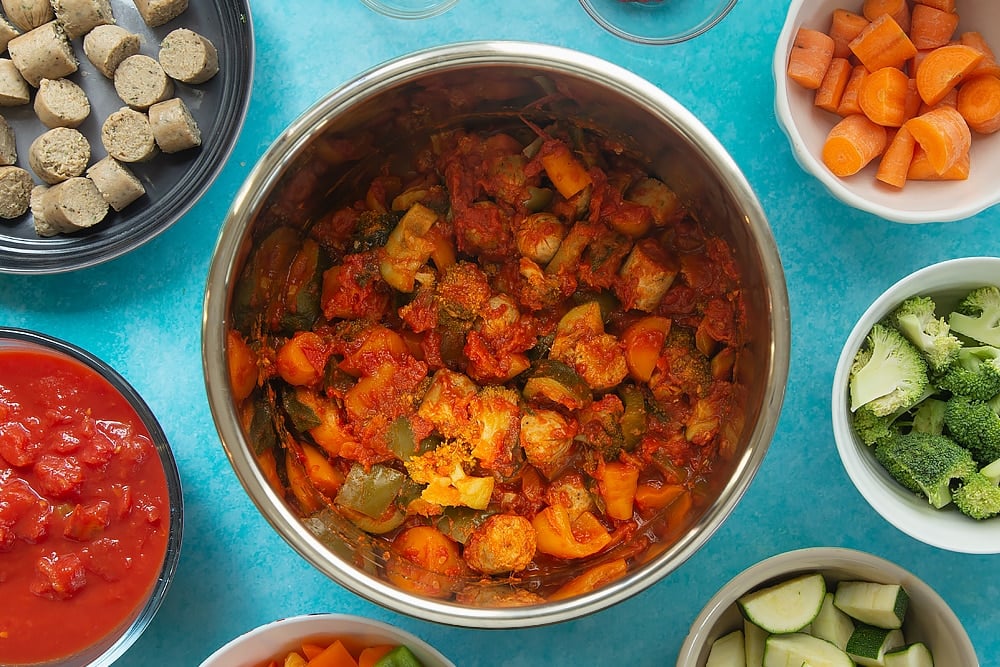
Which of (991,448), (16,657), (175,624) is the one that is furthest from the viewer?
(175,624)

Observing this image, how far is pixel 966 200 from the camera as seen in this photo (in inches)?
80.3

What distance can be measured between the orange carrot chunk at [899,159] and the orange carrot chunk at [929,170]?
20 mm

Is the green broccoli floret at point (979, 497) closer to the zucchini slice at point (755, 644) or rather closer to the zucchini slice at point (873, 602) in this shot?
the zucchini slice at point (873, 602)

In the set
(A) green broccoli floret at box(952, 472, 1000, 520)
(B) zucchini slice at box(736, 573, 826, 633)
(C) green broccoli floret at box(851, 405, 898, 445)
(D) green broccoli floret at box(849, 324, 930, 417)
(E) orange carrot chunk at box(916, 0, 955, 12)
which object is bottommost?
(B) zucchini slice at box(736, 573, 826, 633)

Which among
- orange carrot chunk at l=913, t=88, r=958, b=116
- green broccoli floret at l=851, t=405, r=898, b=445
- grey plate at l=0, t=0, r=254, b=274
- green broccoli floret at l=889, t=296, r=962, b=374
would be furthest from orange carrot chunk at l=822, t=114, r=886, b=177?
grey plate at l=0, t=0, r=254, b=274

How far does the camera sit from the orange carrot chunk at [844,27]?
2.09 metres

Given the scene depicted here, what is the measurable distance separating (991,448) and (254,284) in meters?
1.69

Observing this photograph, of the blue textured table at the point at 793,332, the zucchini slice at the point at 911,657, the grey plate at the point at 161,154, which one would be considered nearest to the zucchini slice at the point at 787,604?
the blue textured table at the point at 793,332

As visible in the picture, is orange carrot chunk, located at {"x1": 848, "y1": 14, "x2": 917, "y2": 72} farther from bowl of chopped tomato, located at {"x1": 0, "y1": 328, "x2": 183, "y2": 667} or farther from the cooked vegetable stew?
bowl of chopped tomato, located at {"x1": 0, "y1": 328, "x2": 183, "y2": 667}

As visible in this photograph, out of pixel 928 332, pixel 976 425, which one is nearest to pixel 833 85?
pixel 928 332

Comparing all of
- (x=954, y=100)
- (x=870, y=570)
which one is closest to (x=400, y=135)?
(x=954, y=100)

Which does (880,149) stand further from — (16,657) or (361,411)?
(16,657)

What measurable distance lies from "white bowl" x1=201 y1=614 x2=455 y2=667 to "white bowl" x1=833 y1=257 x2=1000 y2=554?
1042mm

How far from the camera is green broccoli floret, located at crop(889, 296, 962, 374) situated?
1.94 m
